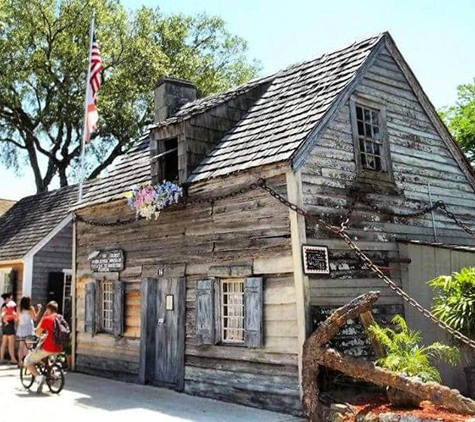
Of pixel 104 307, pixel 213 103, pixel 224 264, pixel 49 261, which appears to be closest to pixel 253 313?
pixel 224 264

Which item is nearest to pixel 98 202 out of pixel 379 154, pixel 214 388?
pixel 214 388

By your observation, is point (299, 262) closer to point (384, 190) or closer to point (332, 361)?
point (332, 361)

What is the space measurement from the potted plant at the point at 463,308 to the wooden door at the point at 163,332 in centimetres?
472

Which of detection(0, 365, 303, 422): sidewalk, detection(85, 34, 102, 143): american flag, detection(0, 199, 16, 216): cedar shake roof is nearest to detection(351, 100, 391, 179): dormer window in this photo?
detection(0, 365, 303, 422): sidewalk

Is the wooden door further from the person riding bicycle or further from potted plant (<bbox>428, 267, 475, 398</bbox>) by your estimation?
potted plant (<bbox>428, 267, 475, 398</bbox>)

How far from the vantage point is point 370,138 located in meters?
10.7

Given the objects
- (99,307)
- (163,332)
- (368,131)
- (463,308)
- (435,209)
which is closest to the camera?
(463,308)

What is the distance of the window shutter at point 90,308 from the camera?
13148 millimetres

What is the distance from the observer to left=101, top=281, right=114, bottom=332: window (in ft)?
42.8

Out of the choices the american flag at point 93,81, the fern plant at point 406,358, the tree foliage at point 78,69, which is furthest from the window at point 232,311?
the tree foliage at point 78,69

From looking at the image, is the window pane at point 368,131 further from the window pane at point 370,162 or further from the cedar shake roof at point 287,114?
the cedar shake roof at point 287,114

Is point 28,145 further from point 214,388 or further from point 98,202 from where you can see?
point 214,388

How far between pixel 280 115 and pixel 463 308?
467cm

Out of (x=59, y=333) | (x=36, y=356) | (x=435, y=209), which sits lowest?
(x=36, y=356)
